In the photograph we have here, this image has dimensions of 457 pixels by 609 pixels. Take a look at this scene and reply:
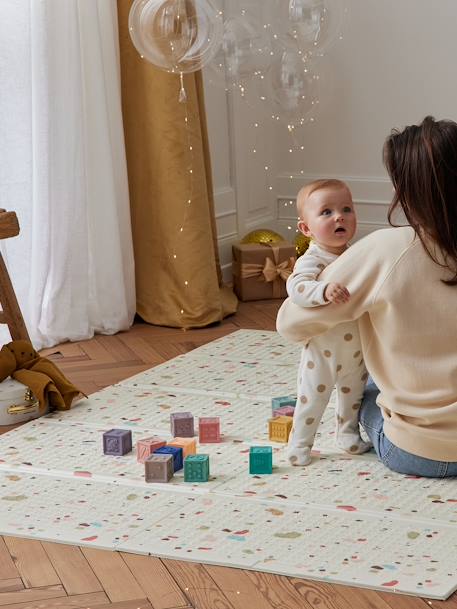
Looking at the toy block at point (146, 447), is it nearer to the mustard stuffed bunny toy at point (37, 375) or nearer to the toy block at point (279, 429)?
the toy block at point (279, 429)

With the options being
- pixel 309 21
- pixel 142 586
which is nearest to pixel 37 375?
pixel 142 586

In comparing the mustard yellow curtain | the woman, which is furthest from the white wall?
the woman

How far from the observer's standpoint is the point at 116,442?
2.78 meters

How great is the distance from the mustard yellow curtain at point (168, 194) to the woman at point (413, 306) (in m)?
1.76

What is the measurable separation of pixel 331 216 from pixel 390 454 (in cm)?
56

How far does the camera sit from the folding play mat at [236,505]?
215cm

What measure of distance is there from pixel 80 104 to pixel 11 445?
1.54 m

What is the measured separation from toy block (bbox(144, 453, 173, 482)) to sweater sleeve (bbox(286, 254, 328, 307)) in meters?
0.48

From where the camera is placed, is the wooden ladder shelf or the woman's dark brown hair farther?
the wooden ladder shelf

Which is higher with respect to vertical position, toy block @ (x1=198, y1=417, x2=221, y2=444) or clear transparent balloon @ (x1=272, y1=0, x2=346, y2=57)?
clear transparent balloon @ (x1=272, y1=0, x2=346, y2=57)

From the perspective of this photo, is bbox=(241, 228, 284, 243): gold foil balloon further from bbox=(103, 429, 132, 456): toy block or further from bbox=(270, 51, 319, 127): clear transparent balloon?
bbox=(103, 429, 132, 456): toy block

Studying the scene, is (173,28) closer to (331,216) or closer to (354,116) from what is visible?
(331,216)

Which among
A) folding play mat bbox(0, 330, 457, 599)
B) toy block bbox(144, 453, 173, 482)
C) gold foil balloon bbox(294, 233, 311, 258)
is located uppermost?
gold foil balloon bbox(294, 233, 311, 258)

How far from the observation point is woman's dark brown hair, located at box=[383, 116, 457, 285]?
2305 millimetres
